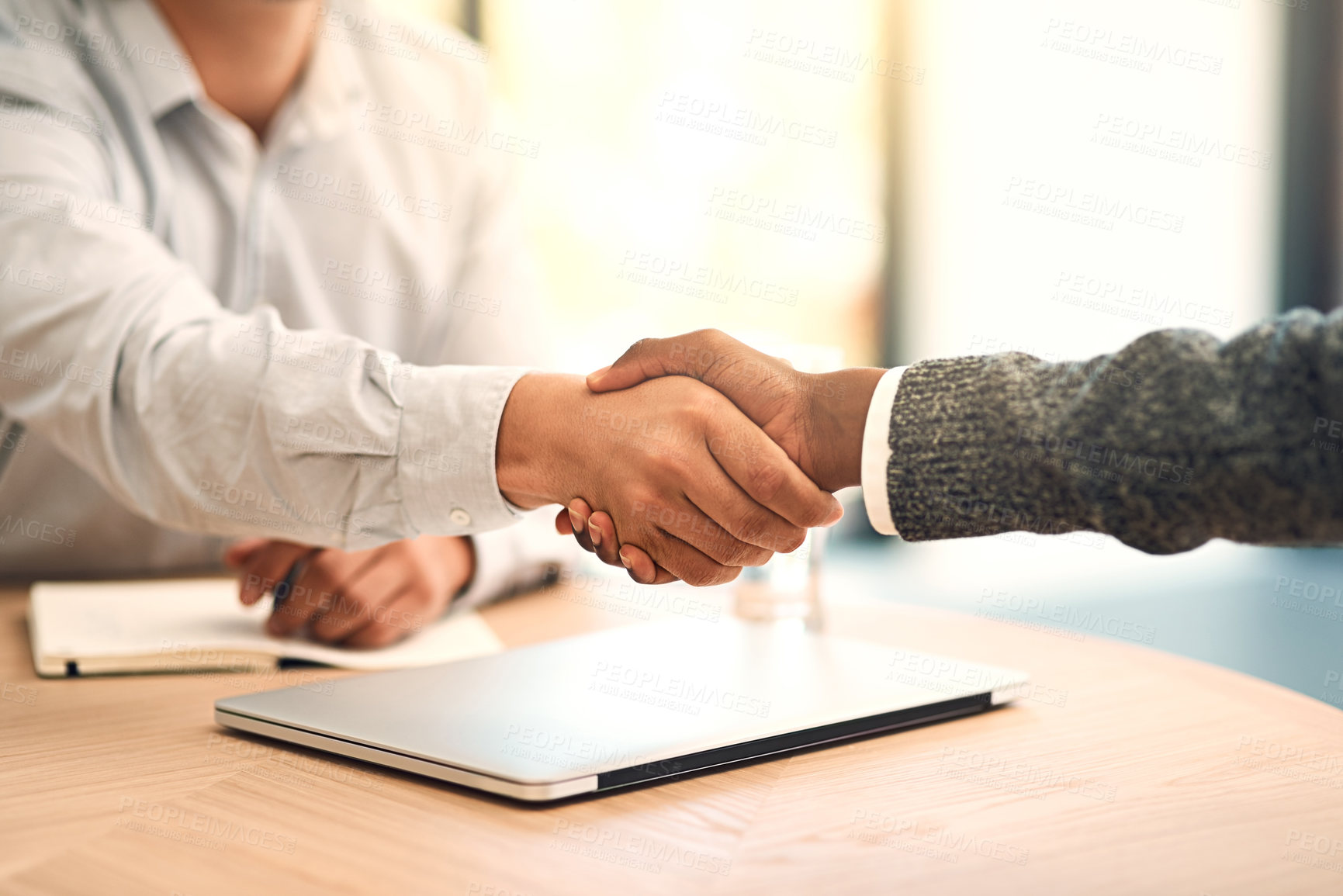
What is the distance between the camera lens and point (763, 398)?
88cm

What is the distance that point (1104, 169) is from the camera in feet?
11.3

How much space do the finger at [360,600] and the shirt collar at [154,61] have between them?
2.19 feet

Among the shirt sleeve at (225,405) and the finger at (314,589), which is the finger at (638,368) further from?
the finger at (314,589)

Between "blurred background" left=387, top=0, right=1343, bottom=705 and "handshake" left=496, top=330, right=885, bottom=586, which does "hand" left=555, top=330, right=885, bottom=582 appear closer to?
"handshake" left=496, top=330, right=885, bottom=586

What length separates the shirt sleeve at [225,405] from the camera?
0.86 metres

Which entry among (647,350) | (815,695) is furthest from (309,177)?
(815,695)

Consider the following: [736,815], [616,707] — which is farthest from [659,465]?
[736,815]

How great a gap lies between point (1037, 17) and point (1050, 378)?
3.25 meters

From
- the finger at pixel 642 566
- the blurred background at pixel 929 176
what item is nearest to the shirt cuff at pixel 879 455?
the finger at pixel 642 566

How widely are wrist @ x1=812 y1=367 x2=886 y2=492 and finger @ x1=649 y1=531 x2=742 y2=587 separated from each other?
0.13 metres

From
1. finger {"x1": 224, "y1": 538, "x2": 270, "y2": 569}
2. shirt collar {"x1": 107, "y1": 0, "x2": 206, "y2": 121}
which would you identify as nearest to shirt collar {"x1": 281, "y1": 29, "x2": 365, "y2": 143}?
shirt collar {"x1": 107, "y1": 0, "x2": 206, "y2": 121}

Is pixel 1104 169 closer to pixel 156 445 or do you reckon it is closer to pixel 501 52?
pixel 501 52

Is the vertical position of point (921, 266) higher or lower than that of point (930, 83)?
lower

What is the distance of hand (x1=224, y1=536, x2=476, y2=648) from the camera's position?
0.94 m
